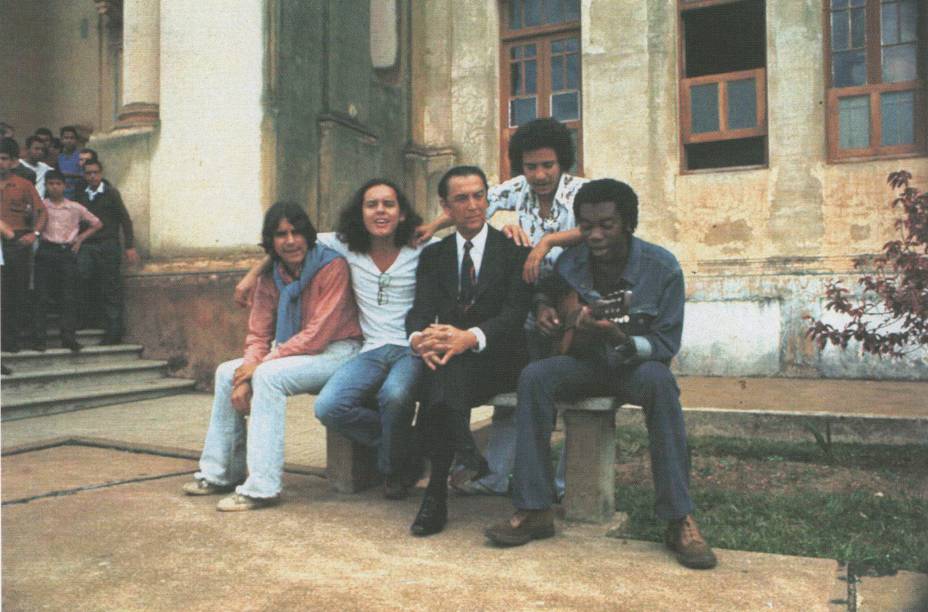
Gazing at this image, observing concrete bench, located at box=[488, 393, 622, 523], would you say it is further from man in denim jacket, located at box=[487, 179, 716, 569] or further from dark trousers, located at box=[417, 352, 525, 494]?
dark trousers, located at box=[417, 352, 525, 494]

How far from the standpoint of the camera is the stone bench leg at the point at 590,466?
142 inches

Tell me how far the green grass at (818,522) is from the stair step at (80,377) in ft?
18.1

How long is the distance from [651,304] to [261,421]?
6.19 ft

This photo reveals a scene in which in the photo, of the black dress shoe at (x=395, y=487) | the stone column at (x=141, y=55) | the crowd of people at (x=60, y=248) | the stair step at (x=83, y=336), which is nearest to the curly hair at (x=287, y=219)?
the black dress shoe at (x=395, y=487)

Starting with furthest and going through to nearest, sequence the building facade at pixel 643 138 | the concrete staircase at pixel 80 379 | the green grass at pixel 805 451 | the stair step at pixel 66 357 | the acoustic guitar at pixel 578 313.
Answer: the building facade at pixel 643 138
the stair step at pixel 66 357
the concrete staircase at pixel 80 379
the green grass at pixel 805 451
the acoustic guitar at pixel 578 313

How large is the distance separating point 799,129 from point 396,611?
819 cm


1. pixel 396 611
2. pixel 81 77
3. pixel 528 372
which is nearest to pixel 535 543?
pixel 528 372

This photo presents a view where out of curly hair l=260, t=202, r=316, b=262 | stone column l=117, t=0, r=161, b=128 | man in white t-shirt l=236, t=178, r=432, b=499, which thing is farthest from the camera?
stone column l=117, t=0, r=161, b=128

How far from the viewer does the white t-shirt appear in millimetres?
4242

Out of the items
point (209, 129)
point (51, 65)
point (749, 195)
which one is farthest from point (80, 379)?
point (749, 195)

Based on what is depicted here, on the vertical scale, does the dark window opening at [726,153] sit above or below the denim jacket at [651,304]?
above

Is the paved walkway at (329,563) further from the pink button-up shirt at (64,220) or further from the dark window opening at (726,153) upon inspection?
the dark window opening at (726,153)

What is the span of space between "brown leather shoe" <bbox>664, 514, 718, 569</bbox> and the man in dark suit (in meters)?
0.87

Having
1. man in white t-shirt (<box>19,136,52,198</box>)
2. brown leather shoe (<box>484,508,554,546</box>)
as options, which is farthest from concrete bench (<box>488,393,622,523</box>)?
man in white t-shirt (<box>19,136,52,198</box>)
